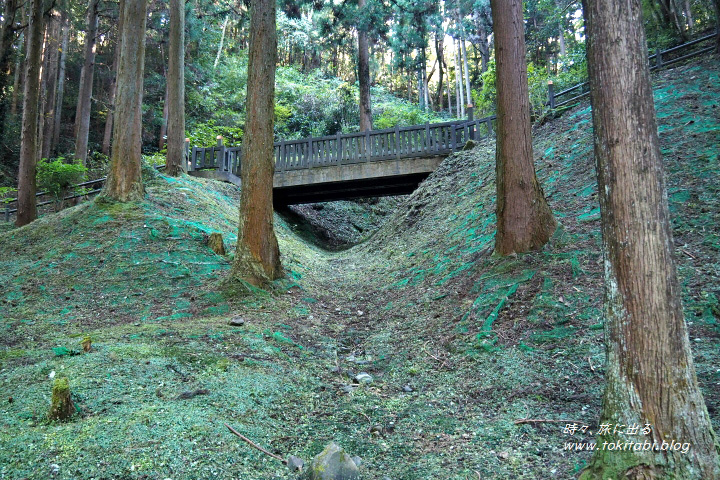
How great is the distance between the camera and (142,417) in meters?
3.26

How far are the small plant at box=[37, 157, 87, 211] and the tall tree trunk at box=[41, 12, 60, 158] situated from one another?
30.2 feet

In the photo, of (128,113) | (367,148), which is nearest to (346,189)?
(367,148)

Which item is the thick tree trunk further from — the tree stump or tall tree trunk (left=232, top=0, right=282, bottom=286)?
tall tree trunk (left=232, top=0, right=282, bottom=286)

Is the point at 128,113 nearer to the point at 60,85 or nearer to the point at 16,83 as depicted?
the point at 60,85

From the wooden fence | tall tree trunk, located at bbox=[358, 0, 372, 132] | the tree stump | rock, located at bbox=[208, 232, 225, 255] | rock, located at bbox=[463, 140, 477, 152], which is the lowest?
the tree stump

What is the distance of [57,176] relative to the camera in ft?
46.8

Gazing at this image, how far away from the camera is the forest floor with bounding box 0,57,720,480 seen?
3051mm

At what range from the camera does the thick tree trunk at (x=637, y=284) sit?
2.40m

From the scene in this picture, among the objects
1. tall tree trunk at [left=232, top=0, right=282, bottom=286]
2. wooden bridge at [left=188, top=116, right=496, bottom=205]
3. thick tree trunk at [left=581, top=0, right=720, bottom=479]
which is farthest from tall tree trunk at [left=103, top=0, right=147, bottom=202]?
thick tree trunk at [left=581, top=0, right=720, bottom=479]

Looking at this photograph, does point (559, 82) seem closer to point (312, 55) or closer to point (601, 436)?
point (601, 436)

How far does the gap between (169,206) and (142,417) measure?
8.34 meters

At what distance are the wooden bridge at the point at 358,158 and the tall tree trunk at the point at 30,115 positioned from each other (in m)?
5.94

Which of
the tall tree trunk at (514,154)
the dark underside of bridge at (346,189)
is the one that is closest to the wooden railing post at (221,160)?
the dark underside of bridge at (346,189)

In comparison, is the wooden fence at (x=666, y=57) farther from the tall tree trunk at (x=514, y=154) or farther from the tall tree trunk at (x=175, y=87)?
the tall tree trunk at (x=175, y=87)
